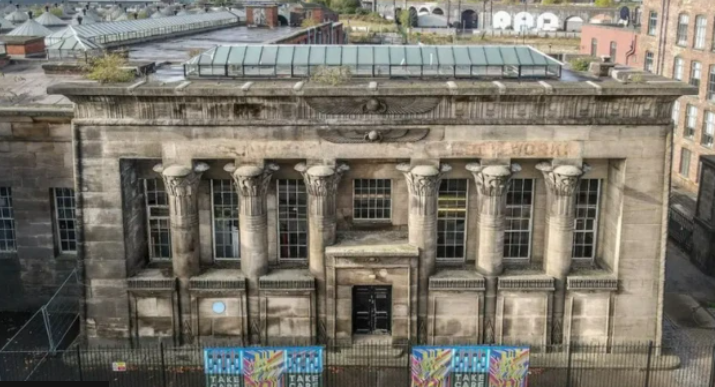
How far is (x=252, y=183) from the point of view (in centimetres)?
2677

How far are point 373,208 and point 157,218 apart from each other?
832cm

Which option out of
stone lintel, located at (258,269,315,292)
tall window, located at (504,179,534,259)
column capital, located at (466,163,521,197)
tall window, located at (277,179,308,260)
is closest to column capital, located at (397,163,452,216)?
column capital, located at (466,163,521,197)

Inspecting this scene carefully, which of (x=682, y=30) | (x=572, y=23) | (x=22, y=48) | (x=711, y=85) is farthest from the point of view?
(x=572, y=23)

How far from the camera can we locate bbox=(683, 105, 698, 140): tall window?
187 ft

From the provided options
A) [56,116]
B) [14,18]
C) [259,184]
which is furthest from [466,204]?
[14,18]

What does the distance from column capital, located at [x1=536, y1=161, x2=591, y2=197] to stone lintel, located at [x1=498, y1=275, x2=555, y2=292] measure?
3.20 meters

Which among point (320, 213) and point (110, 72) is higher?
point (110, 72)

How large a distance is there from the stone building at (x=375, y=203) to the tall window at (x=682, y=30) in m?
31.5

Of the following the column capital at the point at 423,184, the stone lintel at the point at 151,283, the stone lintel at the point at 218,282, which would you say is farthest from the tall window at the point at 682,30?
the stone lintel at the point at 151,283

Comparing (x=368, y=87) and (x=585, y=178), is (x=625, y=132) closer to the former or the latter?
(x=585, y=178)

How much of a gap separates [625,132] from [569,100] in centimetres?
237

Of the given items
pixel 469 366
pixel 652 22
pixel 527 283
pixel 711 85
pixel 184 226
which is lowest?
pixel 469 366

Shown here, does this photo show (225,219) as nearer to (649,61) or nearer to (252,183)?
(252,183)

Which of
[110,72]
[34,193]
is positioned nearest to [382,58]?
[110,72]
